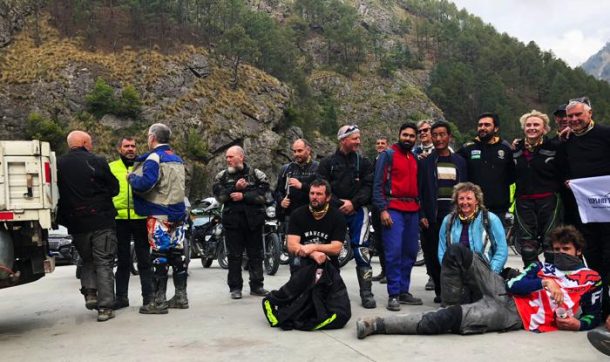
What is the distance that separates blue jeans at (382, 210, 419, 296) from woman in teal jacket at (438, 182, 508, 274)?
0.54 metres

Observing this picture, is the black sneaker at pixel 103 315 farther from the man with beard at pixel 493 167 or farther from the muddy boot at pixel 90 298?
the man with beard at pixel 493 167

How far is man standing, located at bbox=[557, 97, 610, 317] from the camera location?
172 inches

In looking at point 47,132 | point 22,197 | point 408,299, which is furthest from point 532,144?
point 47,132

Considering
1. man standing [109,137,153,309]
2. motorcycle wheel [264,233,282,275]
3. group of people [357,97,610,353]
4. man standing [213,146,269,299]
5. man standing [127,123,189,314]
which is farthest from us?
motorcycle wheel [264,233,282,275]

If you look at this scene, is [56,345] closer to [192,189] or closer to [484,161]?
[484,161]

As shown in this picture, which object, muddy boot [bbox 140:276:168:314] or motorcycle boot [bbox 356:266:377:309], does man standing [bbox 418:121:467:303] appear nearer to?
motorcycle boot [bbox 356:266:377:309]

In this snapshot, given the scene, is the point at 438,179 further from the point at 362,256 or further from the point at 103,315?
the point at 103,315

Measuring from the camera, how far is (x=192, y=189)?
39000 mm

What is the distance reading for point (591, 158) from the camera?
174 inches

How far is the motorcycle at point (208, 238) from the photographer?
31.1ft

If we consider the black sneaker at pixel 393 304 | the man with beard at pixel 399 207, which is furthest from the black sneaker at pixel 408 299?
the black sneaker at pixel 393 304

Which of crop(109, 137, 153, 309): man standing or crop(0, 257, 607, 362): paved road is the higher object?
crop(109, 137, 153, 309): man standing

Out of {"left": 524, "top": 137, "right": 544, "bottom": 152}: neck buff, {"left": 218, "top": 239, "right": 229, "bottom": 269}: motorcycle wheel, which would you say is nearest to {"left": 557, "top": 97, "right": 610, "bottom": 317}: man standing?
{"left": 524, "top": 137, "right": 544, "bottom": 152}: neck buff

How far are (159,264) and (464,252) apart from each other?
293 centimetres
